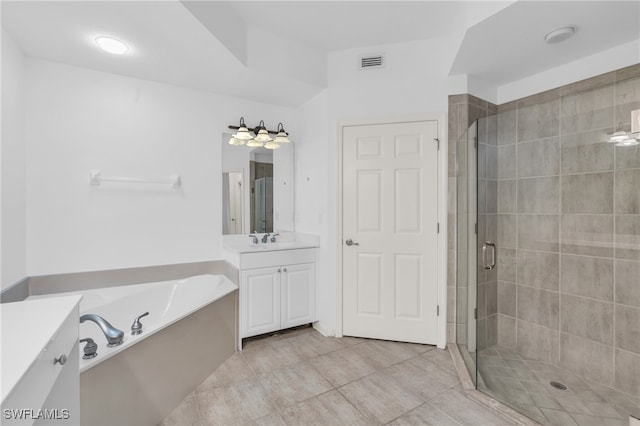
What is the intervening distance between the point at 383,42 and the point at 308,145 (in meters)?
1.18

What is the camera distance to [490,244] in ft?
7.86

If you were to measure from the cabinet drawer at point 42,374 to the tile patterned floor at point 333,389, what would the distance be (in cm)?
99

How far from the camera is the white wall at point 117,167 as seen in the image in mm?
2271

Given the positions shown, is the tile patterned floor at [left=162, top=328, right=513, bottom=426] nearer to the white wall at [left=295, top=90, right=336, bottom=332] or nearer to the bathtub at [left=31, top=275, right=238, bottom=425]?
the bathtub at [left=31, top=275, right=238, bottom=425]

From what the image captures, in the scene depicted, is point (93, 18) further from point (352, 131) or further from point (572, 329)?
point (572, 329)

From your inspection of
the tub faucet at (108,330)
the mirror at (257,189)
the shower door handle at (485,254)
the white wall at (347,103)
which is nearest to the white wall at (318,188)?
the white wall at (347,103)

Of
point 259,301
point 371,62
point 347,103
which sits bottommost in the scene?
point 259,301

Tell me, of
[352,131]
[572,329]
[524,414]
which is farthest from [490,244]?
[352,131]

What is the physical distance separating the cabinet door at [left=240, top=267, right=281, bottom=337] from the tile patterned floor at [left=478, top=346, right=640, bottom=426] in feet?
5.57

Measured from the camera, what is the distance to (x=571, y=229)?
2.20 meters

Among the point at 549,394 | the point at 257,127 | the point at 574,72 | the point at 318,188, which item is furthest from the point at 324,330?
the point at 574,72

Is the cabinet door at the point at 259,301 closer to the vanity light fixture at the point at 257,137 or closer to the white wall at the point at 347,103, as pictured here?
the white wall at the point at 347,103

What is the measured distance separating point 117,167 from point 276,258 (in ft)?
5.13

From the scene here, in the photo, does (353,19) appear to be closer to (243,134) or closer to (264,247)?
(243,134)
